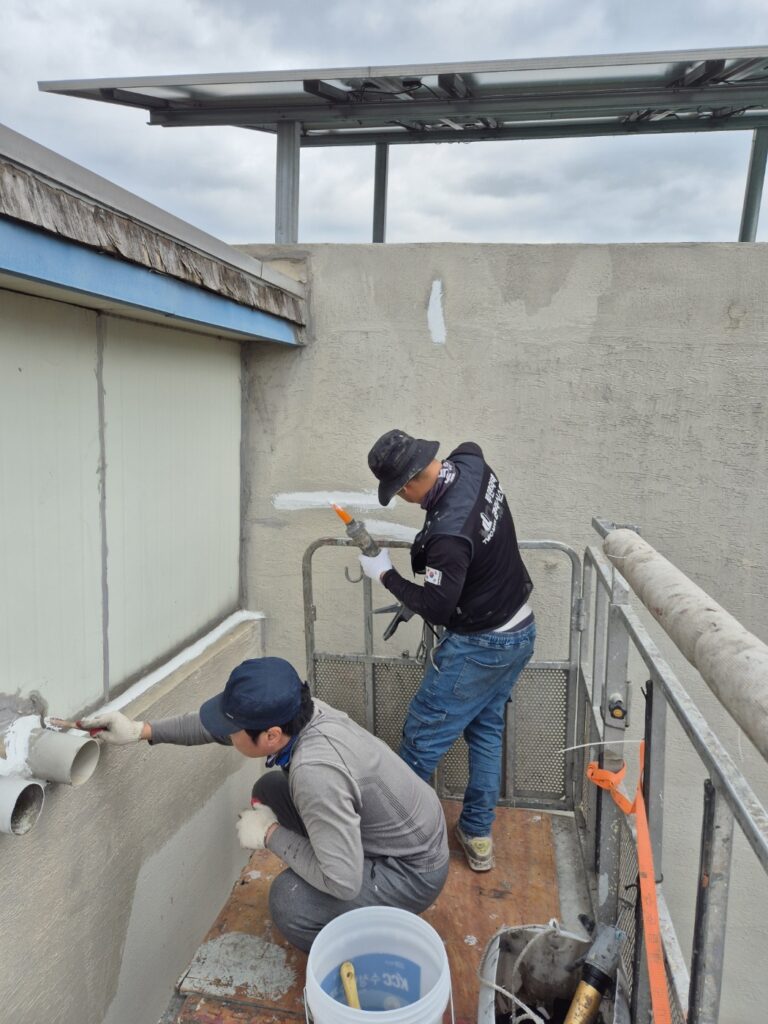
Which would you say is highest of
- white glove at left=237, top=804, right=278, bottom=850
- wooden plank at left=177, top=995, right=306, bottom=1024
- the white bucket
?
white glove at left=237, top=804, right=278, bottom=850

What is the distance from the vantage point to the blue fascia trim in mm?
1566

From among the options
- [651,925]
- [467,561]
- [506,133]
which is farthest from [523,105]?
[651,925]

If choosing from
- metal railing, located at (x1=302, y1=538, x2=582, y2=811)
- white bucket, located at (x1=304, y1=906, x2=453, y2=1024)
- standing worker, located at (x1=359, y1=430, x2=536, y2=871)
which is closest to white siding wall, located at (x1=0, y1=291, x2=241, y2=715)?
metal railing, located at (x1=302, y1=538, x2=582, y2=811)

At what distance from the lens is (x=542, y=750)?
10.6 feet

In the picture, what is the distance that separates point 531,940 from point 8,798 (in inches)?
61.5

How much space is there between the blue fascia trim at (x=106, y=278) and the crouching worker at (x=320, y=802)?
119 centimetres

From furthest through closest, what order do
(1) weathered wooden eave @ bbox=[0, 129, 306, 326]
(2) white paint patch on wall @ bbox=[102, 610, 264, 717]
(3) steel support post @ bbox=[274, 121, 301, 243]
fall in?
(3) steel support post @ bbox=[274, 121, 301, 243] < (2) white paint patch on wall @ bbox=[102, 610, 264, 717] < (1) weathered wooden eave @ bbox=[0, 129, 306, 326]

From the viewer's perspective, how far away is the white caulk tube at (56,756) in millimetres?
1969

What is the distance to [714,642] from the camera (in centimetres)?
102

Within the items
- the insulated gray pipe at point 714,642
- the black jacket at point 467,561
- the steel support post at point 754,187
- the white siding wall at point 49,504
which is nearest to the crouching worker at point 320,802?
the white siding wall at point 49,504

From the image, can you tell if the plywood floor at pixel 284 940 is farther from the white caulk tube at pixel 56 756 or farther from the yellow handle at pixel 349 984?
the white caulk tube at pixel 56 756

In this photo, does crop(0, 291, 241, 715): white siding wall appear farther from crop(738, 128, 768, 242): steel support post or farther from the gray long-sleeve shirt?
crop(738, 128, 768, 242): steel support post

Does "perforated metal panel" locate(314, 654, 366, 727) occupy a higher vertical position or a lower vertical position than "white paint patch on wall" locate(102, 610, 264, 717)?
lower

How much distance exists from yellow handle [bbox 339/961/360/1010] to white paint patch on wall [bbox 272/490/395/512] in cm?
223
